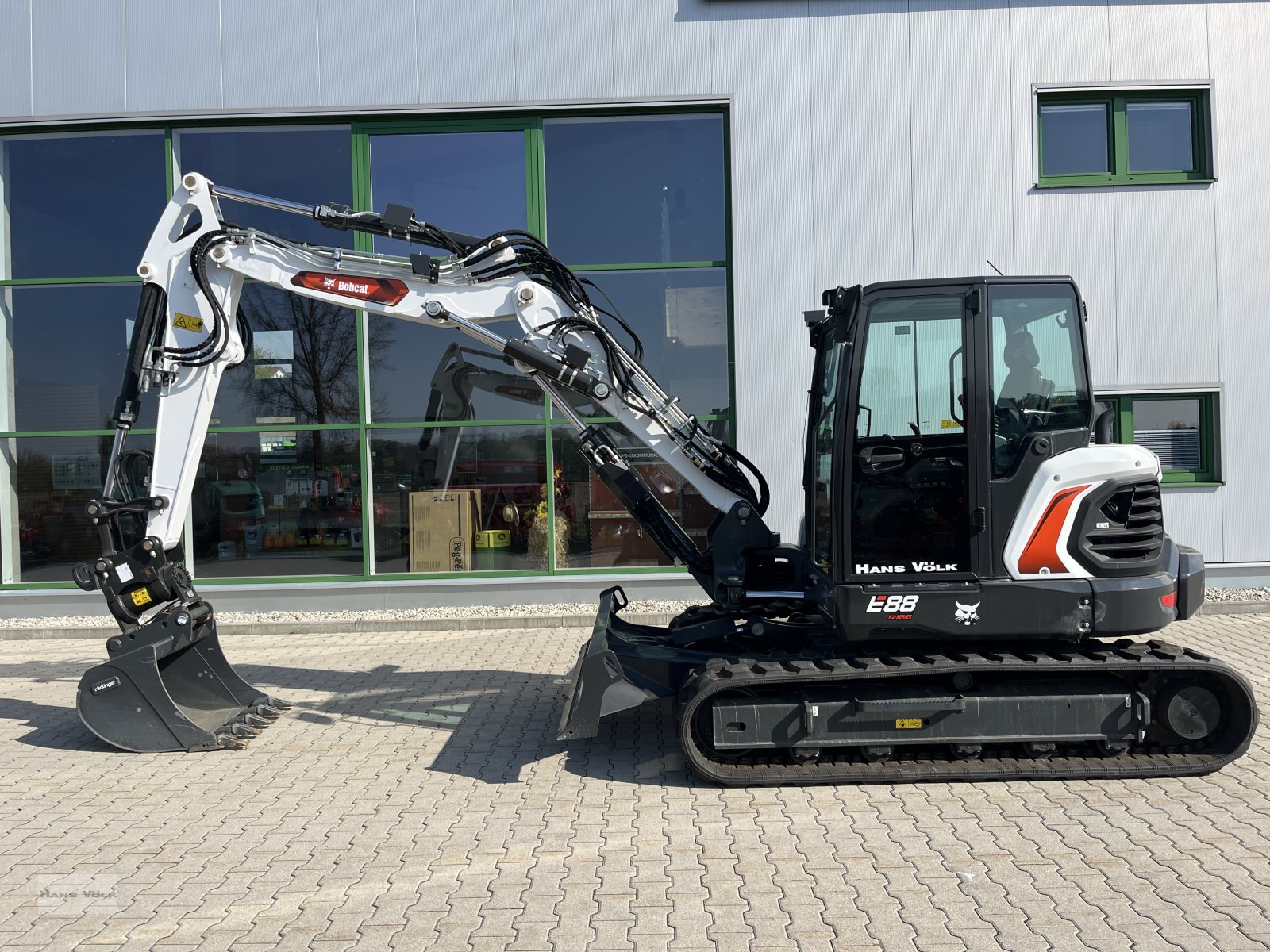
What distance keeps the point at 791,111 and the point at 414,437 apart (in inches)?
224

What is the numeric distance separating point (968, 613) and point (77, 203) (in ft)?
36.8

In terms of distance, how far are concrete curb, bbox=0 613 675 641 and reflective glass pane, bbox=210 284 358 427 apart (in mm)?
2411

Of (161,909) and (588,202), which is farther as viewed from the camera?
(588,202)

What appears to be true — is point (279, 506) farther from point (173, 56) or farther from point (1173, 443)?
point (1173, 443)

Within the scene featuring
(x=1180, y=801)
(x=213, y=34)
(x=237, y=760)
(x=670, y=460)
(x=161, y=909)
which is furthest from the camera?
(x=213, y=34)

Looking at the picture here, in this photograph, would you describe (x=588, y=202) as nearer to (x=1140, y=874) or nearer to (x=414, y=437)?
(x=414, y=437)

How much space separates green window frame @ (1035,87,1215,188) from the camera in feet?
36.5

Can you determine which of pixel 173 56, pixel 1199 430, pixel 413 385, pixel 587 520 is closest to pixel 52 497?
pixel 413 385

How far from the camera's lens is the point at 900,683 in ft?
17.7

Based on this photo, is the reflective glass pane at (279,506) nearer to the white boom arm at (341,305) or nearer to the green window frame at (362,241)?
the green window frame at (362,241)

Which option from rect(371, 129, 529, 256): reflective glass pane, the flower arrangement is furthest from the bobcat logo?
rect(371, 129, 529, 256): reflective glass pane

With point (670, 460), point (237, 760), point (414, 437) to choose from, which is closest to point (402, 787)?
point (237, 760)

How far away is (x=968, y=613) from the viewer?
5297 millimetres

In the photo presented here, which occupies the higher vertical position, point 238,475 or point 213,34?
point 213,34
